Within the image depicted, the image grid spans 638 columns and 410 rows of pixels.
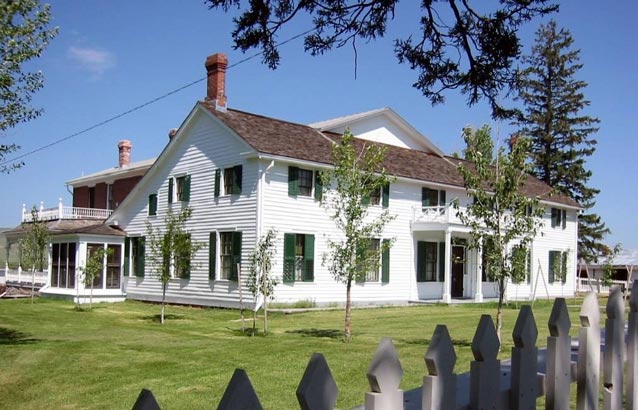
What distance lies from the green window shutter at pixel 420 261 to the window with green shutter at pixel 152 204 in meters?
11.8

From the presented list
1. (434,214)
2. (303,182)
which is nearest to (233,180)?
(303,182)

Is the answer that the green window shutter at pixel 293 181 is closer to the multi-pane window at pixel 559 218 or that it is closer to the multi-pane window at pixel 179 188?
the multi-pane window at pixel 179 188

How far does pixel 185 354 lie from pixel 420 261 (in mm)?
17942

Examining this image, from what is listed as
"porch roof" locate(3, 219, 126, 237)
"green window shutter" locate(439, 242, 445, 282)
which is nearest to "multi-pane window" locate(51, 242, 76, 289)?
"porch roof" locate(3, 219, 126, 237)

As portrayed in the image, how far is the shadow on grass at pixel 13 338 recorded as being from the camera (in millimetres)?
13469

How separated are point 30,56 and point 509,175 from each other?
9032 millimetres

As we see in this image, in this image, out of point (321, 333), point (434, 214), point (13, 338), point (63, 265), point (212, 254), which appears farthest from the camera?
point (63, 265)

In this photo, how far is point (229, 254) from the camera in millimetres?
23922

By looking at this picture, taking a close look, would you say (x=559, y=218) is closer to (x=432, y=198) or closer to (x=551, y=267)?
(x=551, y=267)

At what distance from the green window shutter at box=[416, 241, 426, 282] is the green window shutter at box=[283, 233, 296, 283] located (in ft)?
24.3

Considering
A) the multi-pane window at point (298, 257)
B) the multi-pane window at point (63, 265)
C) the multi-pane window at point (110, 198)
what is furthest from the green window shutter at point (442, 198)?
the multi-pane window at point (110, 198)

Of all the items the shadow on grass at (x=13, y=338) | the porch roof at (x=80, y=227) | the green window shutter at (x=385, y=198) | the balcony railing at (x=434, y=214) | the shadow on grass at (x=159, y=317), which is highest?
the green window shutter at (x=385, y=198)

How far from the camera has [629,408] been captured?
3.83 metres

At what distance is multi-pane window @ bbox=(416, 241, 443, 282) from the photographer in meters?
28.1
